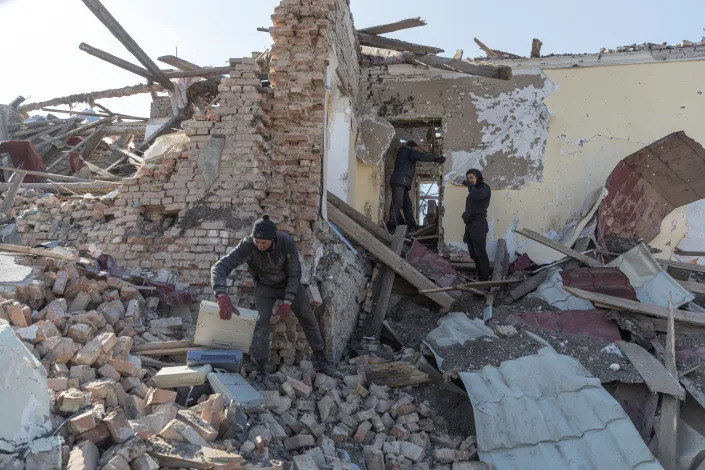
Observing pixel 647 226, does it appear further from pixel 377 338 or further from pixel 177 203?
pixel 177 203

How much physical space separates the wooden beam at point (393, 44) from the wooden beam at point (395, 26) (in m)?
0.08

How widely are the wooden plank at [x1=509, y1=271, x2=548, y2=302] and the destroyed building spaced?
3cm

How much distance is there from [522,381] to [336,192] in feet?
12.6

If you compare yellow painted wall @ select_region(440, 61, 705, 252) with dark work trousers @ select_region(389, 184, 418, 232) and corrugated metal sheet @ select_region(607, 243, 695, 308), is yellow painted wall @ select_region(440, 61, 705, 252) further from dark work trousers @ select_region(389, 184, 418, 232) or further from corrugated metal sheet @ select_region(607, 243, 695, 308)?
corrugated metal sheet @ select_region(607, 243, 695, 308)

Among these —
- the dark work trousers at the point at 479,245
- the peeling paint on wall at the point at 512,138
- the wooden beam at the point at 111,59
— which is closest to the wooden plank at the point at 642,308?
A: the dark work trousers at the point at 479,245

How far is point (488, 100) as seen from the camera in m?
9.18

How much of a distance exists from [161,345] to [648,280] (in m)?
5.32

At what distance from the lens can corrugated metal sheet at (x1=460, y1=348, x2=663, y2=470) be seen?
13.4ft

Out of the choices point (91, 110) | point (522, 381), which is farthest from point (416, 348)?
point (91, 110)

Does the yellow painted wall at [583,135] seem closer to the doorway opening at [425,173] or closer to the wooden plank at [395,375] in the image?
the doorway opening at [425,173]

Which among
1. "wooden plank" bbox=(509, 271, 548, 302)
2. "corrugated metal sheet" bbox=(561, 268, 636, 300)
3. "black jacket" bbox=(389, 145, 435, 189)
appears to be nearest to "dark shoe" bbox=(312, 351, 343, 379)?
"wooden plank" bbox=(509, 271, 548, 302)

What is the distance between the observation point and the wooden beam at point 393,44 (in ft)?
28.7

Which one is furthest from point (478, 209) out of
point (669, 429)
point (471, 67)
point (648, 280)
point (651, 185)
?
point (669, 429)

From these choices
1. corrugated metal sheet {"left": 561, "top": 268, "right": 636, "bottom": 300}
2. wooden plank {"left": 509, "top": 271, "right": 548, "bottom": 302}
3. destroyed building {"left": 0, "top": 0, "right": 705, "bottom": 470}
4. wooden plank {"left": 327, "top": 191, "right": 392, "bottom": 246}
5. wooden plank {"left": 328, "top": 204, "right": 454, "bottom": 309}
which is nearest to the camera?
destroyed building {"left": 0, "top": 0, "right": 705, "bottom": 470}
